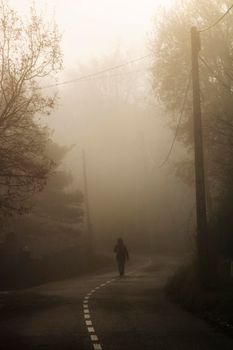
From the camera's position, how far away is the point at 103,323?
19.0m

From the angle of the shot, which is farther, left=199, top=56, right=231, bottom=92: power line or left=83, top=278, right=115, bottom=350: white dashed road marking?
left=199, top=56, right=231, bottom=92: power line

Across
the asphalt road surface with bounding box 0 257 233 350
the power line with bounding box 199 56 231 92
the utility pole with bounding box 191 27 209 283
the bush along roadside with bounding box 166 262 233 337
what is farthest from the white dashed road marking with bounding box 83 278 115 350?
the power line with bounding box 199 56 231 92

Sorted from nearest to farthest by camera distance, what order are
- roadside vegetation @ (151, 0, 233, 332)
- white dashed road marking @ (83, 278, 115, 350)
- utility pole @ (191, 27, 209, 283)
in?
1. white dashed road marking @ (83, 278, 115, 350)
2. utility pole @ (191, 27, 209, 283)
3. roadside vegetation @ (151, 0, 233, 332)

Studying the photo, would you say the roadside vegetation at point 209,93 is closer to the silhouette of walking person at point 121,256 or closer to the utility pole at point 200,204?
the utility pole at point 200,204

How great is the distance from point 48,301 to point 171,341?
39.4 ft

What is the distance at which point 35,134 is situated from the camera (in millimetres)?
27828

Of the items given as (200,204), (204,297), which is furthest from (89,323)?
(200,204)

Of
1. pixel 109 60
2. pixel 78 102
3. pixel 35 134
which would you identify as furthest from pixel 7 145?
pixel 78 102

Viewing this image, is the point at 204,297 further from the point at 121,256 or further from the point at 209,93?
the point at 121,256

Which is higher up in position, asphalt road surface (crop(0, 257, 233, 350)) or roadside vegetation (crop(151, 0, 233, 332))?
roadside vegetation (crop(151, 0, 233, 332))

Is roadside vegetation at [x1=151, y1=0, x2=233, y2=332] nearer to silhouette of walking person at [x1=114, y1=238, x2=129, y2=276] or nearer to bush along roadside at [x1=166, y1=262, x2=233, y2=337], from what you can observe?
bush along roadside at [x1=166, y1=262, x2=233, y2=337]

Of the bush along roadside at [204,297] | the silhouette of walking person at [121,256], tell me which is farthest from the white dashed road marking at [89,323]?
the silhouette of walking person at [121,256]

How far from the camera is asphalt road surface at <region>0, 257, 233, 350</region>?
15.2m

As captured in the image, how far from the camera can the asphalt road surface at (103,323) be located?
1520 centimetres
